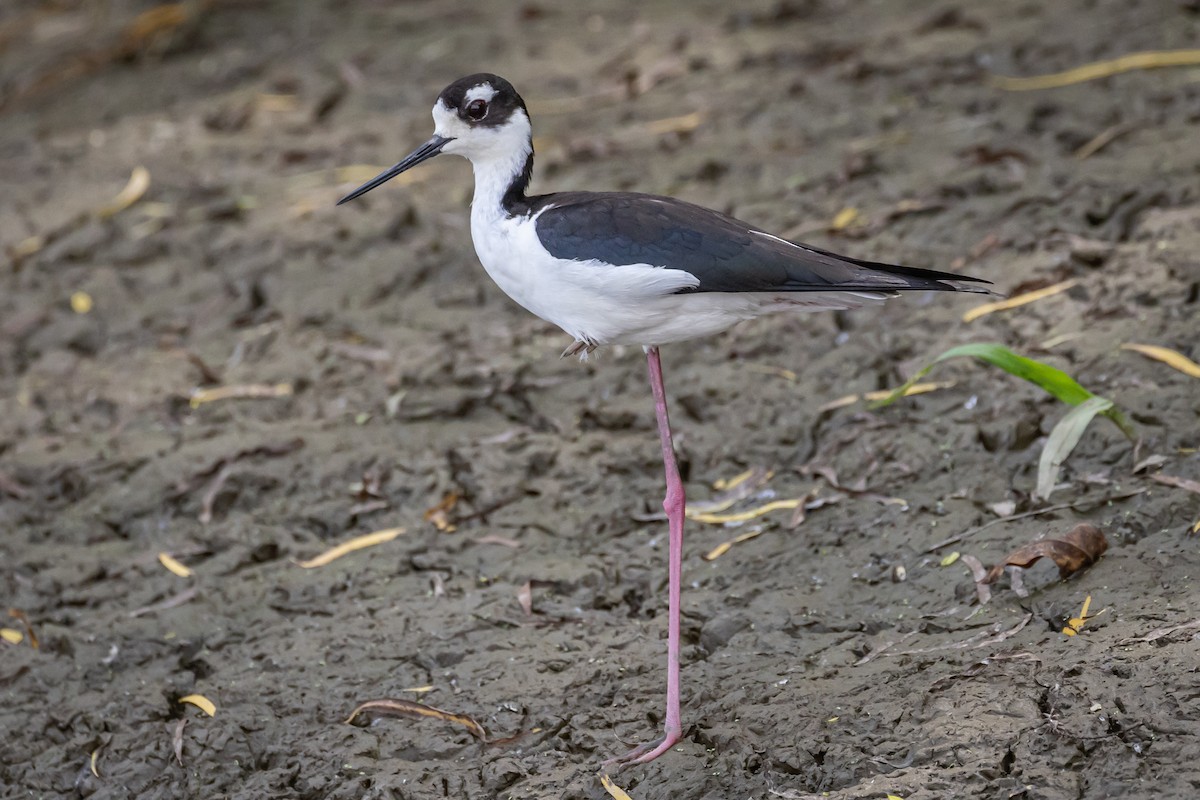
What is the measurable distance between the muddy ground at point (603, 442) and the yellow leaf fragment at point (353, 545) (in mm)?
36

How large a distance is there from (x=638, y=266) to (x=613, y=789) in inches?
49.8

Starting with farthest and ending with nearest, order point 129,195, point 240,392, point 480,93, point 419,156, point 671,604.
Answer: point 129,195, point 240,392, point 419,156, point 480,93, point 671,604

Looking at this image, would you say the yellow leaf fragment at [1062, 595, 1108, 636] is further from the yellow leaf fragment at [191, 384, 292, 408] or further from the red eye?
the yellow leaf fragment at [191, 384, 292, 408]

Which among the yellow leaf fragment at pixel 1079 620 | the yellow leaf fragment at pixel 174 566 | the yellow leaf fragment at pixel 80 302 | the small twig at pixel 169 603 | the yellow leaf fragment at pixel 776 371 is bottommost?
the small twig at pixel 169 603

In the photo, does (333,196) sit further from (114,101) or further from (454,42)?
(114,101)

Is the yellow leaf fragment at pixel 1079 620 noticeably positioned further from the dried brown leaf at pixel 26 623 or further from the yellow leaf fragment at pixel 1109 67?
the yellow leaf fragment at pixel 1109 67

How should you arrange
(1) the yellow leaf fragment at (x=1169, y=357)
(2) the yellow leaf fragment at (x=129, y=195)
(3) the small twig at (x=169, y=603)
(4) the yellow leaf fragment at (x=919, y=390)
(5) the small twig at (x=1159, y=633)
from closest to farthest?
(5) the small twig at (x=1159, y=633), (1) the yellow leaf fragment at (x=1169, y=357), (3) the small twig at (x=169, y=603), (4) the yellow leaf fragment at (x=919, y=390), (2) the yellow leaf fragment at (x=129, y=195)

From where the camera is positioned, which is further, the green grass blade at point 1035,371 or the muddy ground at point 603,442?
the green grass blade at point 1035,371

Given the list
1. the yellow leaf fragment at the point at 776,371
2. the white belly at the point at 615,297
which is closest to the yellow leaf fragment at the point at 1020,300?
the yellow leaf fragment at the point at 776,371

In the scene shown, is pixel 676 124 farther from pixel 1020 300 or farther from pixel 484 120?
pixel 484 120

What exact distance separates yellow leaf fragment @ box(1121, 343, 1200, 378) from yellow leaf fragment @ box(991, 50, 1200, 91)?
2.15 metres

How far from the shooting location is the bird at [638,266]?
3.28 meters

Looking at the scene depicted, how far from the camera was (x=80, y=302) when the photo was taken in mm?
6062

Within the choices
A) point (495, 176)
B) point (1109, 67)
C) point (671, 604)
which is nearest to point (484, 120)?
point (495, 176)
